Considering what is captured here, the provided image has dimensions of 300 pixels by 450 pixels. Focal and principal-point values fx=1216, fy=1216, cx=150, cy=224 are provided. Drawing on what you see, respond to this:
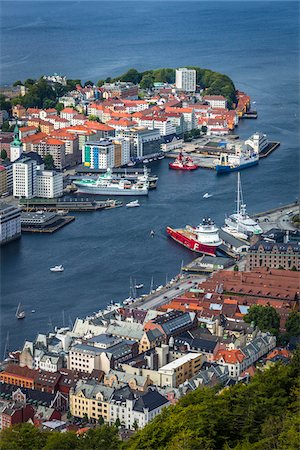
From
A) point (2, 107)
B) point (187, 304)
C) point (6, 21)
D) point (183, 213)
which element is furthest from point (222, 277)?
point (6, 21)

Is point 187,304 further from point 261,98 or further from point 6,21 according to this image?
point 6,21

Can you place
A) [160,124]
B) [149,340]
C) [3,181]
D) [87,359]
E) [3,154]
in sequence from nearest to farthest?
[87,359] → [149,340] → [3,181] → [3,154] → [160,124]

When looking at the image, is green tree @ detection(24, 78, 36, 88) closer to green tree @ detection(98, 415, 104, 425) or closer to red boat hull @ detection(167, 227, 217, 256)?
red boat hull @ detection(167, 227, 217, 256)

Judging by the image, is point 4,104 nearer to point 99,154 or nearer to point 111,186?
point 99,154

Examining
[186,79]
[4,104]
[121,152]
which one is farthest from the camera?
[186,79]

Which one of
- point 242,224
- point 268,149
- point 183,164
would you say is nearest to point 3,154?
Answer: point 183,164

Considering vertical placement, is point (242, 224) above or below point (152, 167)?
above
